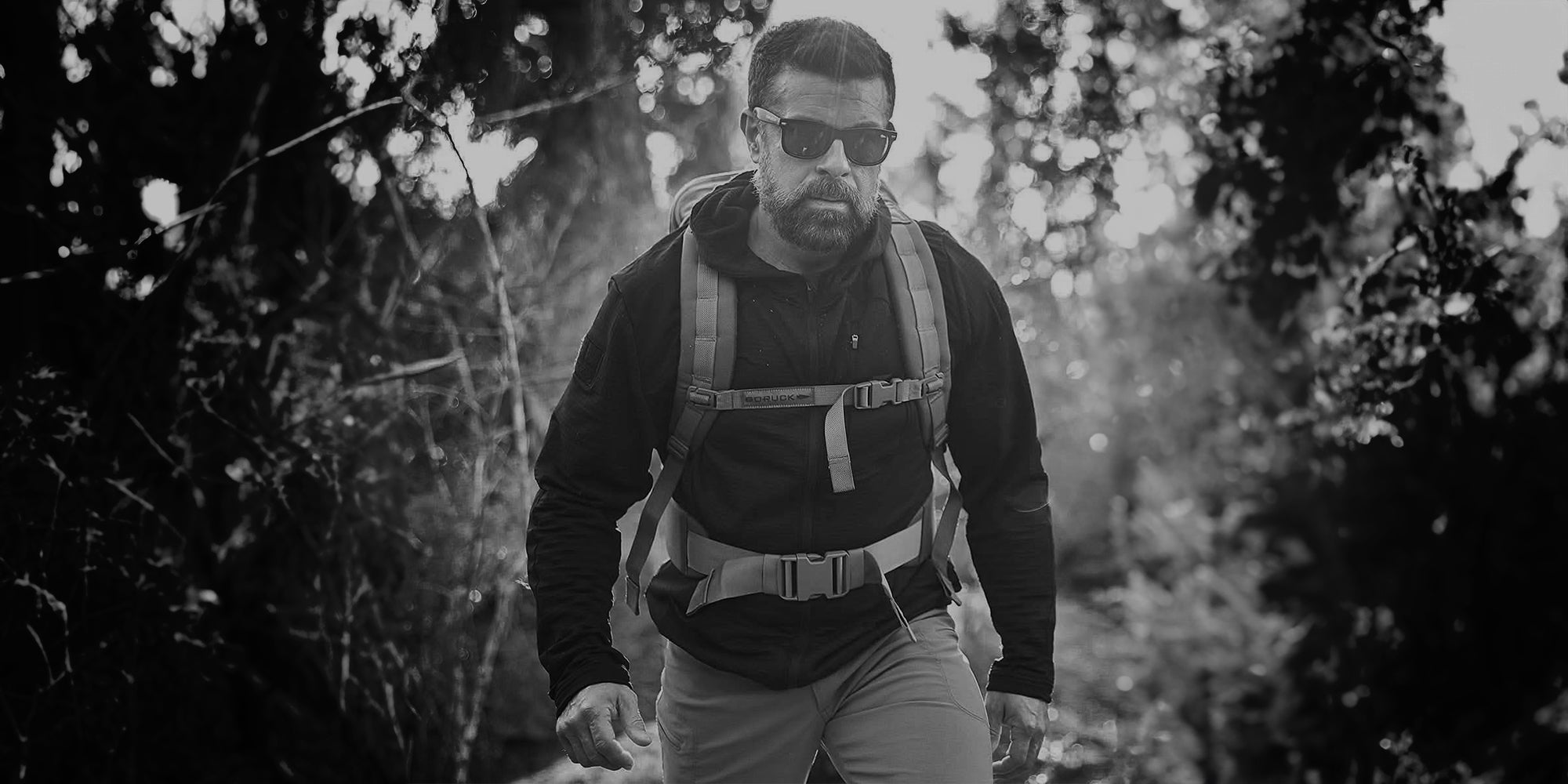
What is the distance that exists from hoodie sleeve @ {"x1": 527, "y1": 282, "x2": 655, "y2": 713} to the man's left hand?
31.3 inches

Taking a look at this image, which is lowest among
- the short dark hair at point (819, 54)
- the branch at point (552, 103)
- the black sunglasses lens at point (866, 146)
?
the black sunglasses lens at point (866, 146)

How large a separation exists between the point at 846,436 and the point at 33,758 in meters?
2.74

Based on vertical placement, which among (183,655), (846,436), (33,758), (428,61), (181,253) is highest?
(428,61)

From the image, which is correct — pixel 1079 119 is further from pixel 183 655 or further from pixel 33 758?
pixel 33 758

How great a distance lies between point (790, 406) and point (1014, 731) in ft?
2.77

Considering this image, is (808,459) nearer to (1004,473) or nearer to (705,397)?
(705,397)

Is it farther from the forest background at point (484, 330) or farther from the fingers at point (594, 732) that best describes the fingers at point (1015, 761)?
the forest background at point (484, 330)

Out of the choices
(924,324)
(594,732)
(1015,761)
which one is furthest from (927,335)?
(594,732)

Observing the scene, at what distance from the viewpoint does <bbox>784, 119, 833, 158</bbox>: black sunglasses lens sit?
2607 millimetres

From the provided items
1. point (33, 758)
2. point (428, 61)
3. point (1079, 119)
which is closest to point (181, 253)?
point (428, 61)

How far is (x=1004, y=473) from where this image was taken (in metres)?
2.74

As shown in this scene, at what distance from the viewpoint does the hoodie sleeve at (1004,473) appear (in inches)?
105

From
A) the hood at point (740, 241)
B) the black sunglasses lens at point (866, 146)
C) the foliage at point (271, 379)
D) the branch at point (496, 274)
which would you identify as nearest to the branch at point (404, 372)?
the foliage at point (271, 379)

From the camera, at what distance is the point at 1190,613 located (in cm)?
995
